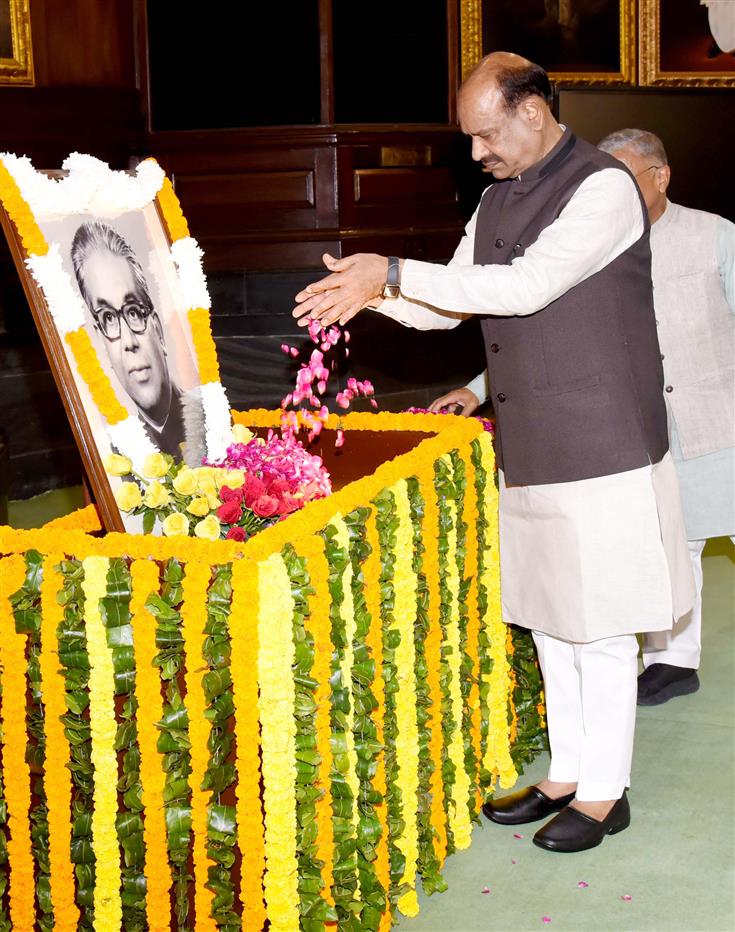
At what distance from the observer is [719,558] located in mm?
5172

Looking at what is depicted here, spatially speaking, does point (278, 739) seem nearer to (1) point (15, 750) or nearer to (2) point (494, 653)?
(1) point (15, 750)

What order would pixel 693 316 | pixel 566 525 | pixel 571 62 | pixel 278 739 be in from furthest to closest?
pixel 571 62, pixel 693 316, pixel 566 525, pixel 278 739

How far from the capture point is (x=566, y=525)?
2654 millimetres

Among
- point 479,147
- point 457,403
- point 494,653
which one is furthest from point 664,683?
point 479,147

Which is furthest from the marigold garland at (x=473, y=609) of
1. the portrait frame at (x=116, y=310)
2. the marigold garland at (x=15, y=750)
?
the marigold garland at (x=15, y=750)

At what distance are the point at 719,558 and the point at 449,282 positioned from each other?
3070 mm

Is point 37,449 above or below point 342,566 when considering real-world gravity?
below

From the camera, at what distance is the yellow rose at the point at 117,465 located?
212 cm

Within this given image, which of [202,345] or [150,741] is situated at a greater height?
[202,345]

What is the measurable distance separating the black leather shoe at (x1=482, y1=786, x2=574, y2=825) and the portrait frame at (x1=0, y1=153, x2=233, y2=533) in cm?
110

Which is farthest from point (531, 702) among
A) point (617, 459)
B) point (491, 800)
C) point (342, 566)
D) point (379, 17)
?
point (379, 17)

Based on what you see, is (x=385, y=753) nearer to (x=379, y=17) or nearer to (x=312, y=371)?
(x=312, y=371)

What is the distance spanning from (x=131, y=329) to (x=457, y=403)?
3.55 feet

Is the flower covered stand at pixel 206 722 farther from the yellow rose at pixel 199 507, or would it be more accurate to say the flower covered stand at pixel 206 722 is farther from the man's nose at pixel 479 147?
the man's nose at pixel 479 147
